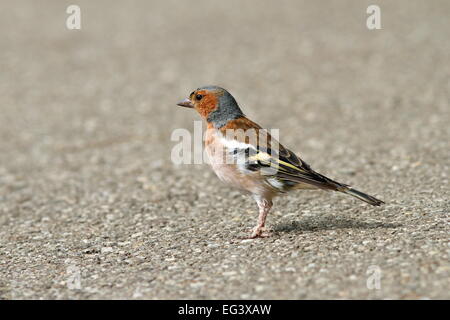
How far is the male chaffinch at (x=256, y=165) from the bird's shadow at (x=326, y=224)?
32 cm

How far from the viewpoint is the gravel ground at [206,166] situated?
551cm

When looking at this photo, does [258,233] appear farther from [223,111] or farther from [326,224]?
[223,111]

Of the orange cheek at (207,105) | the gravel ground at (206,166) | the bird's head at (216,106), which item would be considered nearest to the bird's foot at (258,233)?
the gravel ground at (206,166)

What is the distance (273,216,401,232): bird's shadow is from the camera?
638 cm

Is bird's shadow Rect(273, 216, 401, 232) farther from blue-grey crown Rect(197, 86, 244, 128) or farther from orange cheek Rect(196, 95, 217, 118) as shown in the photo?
orange cheek Rect(196, 95, 217, 118)

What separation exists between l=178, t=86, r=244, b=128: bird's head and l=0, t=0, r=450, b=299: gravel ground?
1200 mm

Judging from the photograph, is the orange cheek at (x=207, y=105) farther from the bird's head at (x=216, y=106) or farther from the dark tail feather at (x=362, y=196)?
the dark tail feather at (x=362, y=196)

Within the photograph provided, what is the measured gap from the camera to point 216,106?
659 cm

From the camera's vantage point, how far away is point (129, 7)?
69.3ft

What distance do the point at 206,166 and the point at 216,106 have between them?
3496 mm

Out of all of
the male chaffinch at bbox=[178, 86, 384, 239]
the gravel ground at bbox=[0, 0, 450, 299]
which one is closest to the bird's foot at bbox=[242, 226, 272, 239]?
the male chaffinch at bbox=[178, 86, 384, 239]

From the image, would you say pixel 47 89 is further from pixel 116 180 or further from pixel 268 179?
pixel 268 179
